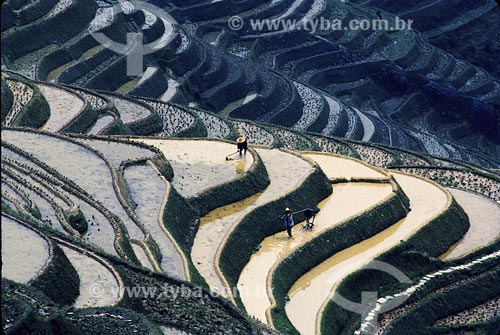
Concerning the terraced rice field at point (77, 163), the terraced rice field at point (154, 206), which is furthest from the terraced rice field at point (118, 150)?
the terraced rice field at point (77, 163)

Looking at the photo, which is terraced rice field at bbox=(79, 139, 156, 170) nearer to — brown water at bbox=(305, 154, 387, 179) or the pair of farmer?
the pair of farmer

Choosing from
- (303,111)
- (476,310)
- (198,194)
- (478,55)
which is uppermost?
(198,194)

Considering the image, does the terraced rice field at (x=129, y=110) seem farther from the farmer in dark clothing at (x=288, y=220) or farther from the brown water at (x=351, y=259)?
the farmer in dark clothing at (x=288, y=220)

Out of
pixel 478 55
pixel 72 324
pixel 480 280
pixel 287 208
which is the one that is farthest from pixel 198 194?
pixel 478 55

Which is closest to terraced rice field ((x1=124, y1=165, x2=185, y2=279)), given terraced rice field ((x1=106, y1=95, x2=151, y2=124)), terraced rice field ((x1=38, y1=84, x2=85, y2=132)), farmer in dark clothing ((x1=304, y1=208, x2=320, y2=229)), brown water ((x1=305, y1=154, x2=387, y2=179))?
farmer in dark clothing ((x1=304, y1=208, x2=320, y2=229))

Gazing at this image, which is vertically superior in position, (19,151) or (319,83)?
(19,151)

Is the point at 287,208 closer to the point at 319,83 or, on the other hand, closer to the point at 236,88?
the point at 236,88
